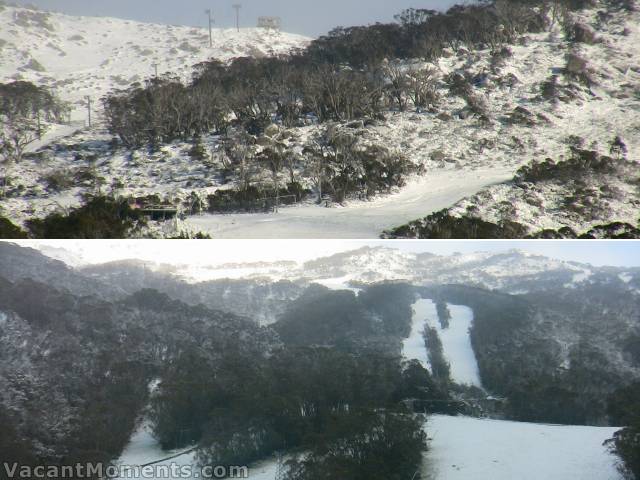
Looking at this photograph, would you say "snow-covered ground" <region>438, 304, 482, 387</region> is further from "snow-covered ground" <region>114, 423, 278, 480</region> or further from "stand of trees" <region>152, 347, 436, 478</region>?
"snow-covered ground" <region>114, 423, 278, 480</region>

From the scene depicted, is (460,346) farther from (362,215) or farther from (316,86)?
(316,86)

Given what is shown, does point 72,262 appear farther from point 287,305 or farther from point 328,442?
point 328,442

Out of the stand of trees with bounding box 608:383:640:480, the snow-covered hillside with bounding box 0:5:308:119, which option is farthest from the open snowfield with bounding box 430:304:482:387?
the snow-covered hillside with bounding box 0:5:308:119

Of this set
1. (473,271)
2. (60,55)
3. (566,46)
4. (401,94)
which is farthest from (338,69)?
(60,55)

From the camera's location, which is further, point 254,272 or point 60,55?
point 60,55

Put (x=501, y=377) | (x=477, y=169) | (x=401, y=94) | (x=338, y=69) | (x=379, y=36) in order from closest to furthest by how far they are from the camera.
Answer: (x=501, y=377) < (x=477, y=169) < (x=401, y=94) < (x=338, y=69) < (x=379, y=36)

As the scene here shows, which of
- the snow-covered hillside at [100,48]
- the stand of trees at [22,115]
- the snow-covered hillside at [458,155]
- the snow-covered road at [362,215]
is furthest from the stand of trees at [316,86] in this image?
the snow-covered hillside at [100,48]

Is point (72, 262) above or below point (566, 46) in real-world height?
below
